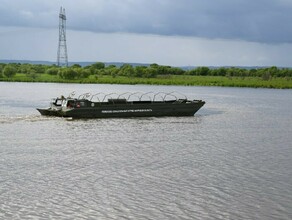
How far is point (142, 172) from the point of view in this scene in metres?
24.3

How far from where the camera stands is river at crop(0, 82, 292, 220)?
18.4 m

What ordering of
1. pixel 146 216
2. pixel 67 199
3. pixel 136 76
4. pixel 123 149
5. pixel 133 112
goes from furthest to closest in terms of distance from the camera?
pixel 136 76 < pixel 133 112 < pixel 123 149 < pixel 67 199 < pixel 146 216

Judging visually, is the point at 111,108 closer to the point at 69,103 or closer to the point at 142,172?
the point at 69,103

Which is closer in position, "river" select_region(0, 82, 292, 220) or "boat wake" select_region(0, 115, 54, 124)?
"river" select_region(0, 82, 292, 220)

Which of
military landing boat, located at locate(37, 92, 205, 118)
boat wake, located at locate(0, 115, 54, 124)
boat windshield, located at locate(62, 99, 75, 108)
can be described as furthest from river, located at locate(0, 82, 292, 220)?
boat windshield, located at locate(62, 99, 75, 108)

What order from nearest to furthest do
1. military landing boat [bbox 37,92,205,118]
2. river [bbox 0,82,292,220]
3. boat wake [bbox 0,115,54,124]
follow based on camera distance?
1. river [bbox 0,82,292,220]
2. boat wake [bbox 0,115,54,124]
3. military landing boat [bbox 37,92,205,118]

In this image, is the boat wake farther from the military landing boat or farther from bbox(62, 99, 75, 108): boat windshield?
bbox(62, 99, 75, 108): boat windshield

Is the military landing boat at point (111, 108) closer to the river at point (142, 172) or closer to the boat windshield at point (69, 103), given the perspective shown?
the boat windshield at point (69, 103)

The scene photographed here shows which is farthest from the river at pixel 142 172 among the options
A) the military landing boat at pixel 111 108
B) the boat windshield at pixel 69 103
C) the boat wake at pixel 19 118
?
the boat windshield at pixel 69 103

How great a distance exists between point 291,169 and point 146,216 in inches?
441

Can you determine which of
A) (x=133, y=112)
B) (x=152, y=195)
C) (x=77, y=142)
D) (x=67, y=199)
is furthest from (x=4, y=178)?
(x=133, y=112)

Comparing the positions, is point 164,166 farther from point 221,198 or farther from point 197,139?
point 197,139

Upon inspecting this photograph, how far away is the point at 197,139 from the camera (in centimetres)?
3638

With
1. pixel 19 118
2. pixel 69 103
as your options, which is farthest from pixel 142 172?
pixel 69 103
